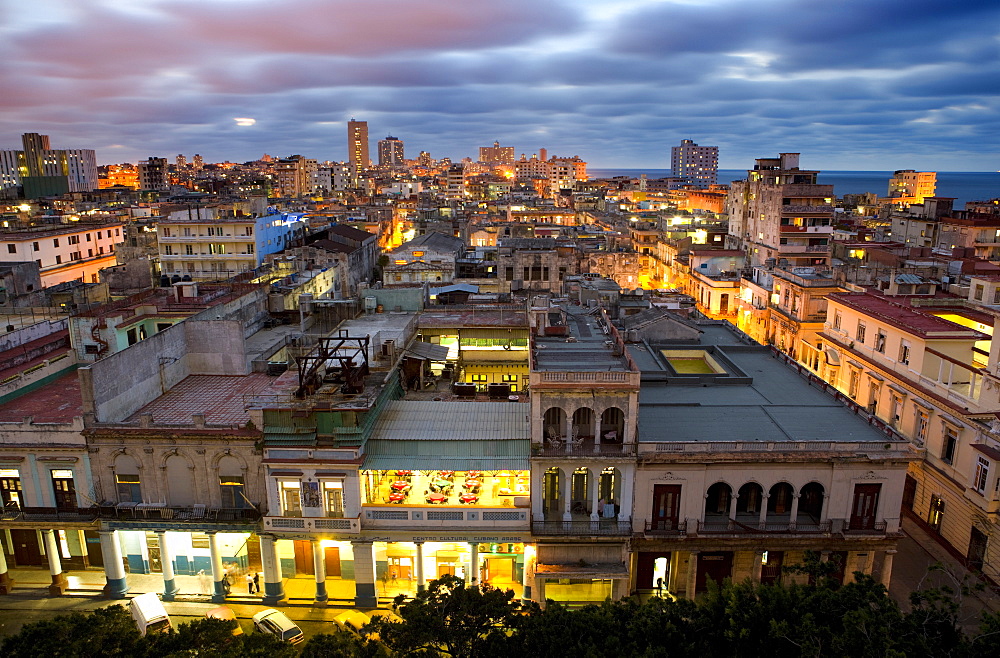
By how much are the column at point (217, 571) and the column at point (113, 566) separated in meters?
4.67

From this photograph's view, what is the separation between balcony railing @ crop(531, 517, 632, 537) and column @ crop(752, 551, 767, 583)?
24.1ft

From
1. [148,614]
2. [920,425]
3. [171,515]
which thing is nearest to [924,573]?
[920,425]

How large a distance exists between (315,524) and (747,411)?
25574 millimetres

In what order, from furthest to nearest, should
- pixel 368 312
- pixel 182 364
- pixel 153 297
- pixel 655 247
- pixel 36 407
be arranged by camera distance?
1. pixel 655 247
2. pixel 368 312
3. pixel 153 297
4. pixel 182 364
5. pixel 36 407

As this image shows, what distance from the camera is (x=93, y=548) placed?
37.4m

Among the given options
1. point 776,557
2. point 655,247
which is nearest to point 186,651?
point 776,557

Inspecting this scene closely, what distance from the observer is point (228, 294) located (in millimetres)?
55906

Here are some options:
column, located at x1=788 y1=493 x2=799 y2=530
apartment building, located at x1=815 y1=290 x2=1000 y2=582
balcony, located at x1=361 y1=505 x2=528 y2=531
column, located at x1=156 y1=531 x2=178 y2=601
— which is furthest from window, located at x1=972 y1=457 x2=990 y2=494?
column, located at x1=156 y1=531 x2=178 y2=601

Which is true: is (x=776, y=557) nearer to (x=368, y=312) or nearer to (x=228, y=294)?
(x=368, y=312)

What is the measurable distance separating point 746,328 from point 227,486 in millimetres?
66141

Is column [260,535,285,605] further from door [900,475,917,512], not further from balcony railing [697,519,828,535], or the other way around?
door [900,475,917,512]

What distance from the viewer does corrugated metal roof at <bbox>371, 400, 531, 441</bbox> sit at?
121ft

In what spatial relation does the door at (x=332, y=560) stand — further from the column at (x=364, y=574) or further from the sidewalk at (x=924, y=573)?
the sidewalk at (x=924, y=573)

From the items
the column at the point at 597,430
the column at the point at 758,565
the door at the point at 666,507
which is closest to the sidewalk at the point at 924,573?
the column at the point at 758,565
